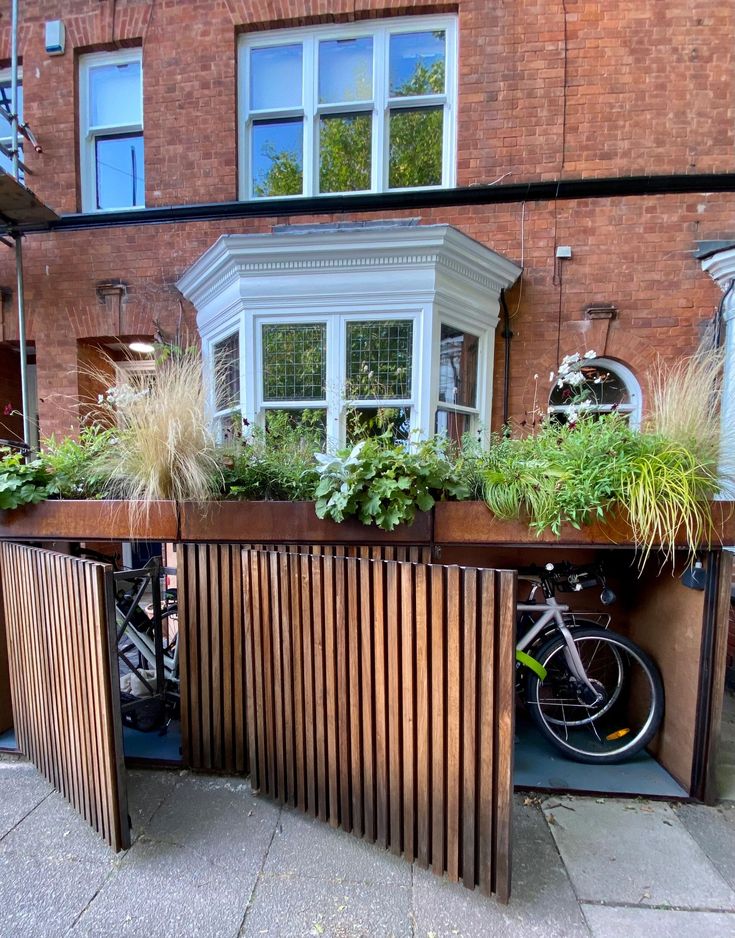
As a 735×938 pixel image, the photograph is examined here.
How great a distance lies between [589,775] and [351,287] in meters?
4.07

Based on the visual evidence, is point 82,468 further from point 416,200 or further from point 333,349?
point 416,200

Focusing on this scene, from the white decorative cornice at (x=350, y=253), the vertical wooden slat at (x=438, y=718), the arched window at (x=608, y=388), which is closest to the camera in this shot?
the vertical wooden slat at (x=438, y=718)

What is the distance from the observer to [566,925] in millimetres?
1631

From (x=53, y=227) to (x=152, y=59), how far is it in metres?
2.17

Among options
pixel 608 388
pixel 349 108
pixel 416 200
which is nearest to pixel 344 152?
pixel 349 108

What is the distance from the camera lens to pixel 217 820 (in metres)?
2.13

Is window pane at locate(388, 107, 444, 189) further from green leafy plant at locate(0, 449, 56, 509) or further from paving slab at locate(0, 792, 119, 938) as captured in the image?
paving slab at locate(0, 792, 119, 938)

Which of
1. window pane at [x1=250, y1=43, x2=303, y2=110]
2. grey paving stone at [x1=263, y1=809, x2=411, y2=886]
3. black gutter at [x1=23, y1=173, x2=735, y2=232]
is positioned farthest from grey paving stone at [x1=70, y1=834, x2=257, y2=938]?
window pane at [x1=250, y1=43, x2=303, y2=110]

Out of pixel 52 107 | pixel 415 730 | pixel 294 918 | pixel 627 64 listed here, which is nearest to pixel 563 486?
pixel 415 730

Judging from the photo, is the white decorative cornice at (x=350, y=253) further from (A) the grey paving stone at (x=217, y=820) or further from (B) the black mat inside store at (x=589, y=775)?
(A) the grey paving stone at (x=217, y=820)

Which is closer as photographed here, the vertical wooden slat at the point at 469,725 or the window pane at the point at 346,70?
the vertical wooden slat at the point at 469,725

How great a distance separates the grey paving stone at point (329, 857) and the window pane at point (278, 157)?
5708 millimetres

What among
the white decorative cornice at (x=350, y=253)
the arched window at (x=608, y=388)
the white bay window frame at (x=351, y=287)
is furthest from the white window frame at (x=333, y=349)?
the arched window at (x=608, y=388)

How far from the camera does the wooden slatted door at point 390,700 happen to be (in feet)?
5.47
